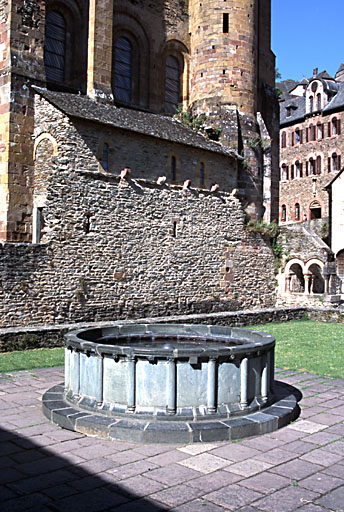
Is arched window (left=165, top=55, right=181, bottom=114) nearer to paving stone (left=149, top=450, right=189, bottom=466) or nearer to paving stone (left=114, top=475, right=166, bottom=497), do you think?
paving stone (left=149, top=450, right=189, bottom=466)

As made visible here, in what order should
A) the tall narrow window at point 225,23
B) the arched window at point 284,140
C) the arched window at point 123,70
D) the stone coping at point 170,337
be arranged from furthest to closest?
the arched window at point 284,140
the tall narrow window at point 225,23
the arched window at point 123,70
the stone coping at point 170,337

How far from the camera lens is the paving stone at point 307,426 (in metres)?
6.17

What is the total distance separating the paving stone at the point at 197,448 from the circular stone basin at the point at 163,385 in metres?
0.18

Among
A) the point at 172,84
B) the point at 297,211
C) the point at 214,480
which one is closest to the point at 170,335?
the point at 214,480

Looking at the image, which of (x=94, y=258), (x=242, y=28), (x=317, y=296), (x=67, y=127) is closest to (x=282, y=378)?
(x=94, y=258)

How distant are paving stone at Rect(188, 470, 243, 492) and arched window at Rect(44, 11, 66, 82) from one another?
17233 mm

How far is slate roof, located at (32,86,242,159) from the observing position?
53.1 feet

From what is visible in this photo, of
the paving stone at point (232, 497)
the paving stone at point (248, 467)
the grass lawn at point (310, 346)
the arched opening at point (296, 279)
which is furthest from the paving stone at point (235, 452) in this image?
the arched opening at point (296, 279)

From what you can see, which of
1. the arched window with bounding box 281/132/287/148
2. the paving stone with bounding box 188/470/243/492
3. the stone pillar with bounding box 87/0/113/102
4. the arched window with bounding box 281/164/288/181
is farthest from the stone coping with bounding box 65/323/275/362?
the arched window with bounding box 281/132/287/148

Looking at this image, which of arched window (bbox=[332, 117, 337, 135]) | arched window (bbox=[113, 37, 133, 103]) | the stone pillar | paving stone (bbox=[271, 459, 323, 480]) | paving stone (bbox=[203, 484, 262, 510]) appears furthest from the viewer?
arched window (bbox=[332, 117, 337, 135])

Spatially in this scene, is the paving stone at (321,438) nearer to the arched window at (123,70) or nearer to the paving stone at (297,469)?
the paving stone at (297,469)

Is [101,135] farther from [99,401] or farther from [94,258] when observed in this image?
[99,401]

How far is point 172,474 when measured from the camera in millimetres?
4766

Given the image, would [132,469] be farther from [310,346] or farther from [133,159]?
[133,159]
